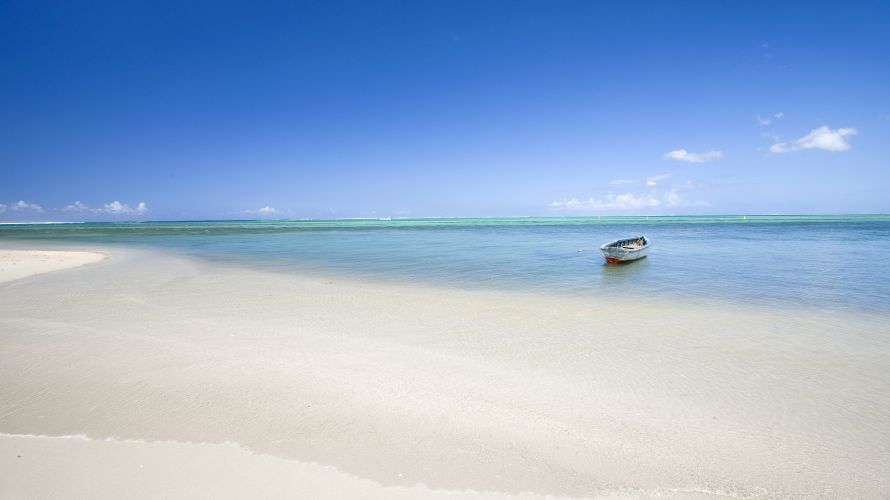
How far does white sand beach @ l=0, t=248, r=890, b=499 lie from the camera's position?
11.8 ft

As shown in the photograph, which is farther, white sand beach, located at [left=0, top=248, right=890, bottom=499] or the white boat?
the white boat

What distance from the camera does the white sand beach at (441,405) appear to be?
359cm

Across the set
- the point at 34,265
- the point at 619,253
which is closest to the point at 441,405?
the point at 619,253

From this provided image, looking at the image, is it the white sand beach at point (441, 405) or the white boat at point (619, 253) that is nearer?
Result: the white sand beach at point (441, 405)

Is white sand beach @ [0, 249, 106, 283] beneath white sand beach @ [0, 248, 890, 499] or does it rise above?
above

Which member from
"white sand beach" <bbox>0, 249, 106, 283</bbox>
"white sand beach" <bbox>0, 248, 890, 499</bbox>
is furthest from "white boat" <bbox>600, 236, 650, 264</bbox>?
"white sand beach" <bbox>0, 249, 106, 283</bbox>

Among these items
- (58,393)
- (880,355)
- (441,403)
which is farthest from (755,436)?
(58,393)

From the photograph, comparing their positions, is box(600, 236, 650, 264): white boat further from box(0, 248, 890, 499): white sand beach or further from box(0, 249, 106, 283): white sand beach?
box(0, 249, 106, 283): white sand beach

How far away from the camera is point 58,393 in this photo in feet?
17.2

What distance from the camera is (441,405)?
494cm

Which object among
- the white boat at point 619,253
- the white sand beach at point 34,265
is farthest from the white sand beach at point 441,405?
the white boat at point 619,253

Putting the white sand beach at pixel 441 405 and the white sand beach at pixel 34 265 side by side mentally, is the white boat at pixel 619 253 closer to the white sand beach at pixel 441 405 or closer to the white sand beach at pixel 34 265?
the white sand beach at pixel 441 405

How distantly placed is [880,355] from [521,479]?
7.53m

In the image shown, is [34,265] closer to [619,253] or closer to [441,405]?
[441,405]
